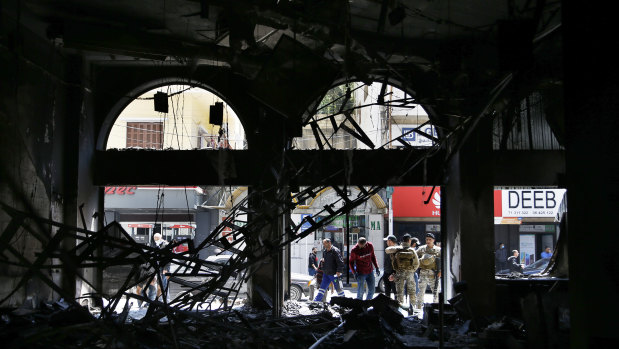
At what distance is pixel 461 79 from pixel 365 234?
497 inches

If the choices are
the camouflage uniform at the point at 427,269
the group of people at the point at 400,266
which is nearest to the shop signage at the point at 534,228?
the group of people at the point at 400,266

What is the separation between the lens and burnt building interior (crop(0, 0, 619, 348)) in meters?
4.20

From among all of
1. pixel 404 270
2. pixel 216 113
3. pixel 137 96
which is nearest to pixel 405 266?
pixel 404 270

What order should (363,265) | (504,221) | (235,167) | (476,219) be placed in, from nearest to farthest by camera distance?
(476,219)
(235,167)
(363,265)
(504,221)

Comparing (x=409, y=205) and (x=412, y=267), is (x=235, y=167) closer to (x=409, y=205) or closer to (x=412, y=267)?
(x=412, y=267)

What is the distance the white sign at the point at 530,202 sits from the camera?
18.8m

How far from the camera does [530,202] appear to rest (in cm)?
1909

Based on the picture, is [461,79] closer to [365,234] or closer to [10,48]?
[10,48]

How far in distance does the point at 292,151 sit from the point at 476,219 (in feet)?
12.3

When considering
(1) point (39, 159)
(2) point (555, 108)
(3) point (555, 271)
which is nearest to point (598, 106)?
(2) point (555, 108)

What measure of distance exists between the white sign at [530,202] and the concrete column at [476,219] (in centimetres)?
996

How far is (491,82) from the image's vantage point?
8.25m

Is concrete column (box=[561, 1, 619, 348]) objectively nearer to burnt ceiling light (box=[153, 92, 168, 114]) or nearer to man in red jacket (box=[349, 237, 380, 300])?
burnt ceiling light (box=[153, 92, 168, 114])

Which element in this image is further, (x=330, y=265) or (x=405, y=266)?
(x=330, y=265)
